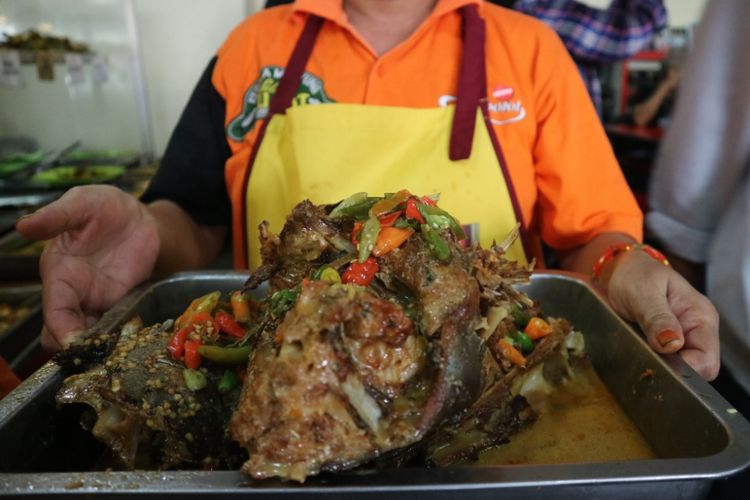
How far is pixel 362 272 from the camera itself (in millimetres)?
989

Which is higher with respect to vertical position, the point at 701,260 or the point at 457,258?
the point at 457,258

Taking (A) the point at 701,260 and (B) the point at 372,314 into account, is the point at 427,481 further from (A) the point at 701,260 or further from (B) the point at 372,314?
(A) the point at 701,260

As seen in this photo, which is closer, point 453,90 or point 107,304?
point 107,304

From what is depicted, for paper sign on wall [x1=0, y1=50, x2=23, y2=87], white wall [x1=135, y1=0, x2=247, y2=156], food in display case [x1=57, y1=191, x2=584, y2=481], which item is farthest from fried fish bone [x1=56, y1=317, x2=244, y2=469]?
white wall [x1=135, y1=0, x2=247, y2=156]

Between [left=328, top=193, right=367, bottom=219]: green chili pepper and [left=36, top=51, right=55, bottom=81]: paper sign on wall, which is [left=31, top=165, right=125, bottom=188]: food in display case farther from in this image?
[left=328, top=193, right=367, bottom=219]: green chili pepper

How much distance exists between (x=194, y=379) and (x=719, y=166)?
5.27ft

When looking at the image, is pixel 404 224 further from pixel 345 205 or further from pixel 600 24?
pixel 600 24

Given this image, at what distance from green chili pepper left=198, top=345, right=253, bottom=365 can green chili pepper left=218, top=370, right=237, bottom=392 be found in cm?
2

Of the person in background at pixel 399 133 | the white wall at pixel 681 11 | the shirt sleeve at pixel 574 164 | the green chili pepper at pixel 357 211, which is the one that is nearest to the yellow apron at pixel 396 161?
the person in background at pixel 399 133

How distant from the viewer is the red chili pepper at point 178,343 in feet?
3.54

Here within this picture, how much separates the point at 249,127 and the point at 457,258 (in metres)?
1.05

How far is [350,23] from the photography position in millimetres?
1850

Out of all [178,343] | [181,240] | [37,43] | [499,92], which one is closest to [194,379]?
[178,343]

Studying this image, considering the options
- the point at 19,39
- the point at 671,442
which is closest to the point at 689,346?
the point at 671,442
